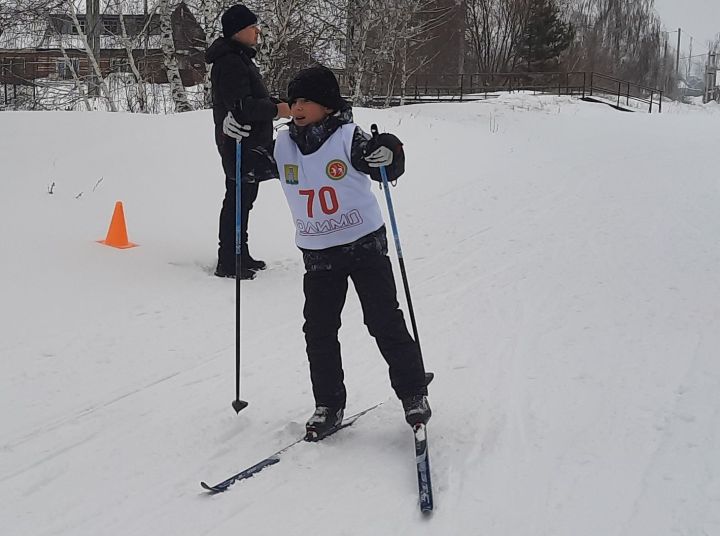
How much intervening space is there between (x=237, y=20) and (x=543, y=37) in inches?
1616

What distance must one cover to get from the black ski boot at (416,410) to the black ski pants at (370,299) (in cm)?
3

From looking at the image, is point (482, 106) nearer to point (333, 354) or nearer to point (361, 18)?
point (361, 18)

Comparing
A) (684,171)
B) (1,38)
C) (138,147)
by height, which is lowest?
(684,171)

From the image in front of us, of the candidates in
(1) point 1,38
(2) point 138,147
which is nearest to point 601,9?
(1) point 1,38

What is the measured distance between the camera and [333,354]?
3666 millimetres

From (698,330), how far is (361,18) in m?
16.8

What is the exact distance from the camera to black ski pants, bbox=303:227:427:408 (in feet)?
11.5

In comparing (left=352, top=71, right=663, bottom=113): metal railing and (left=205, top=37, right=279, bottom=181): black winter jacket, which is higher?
(left=205, top=37, right=279, bottom=181): black winter jacket

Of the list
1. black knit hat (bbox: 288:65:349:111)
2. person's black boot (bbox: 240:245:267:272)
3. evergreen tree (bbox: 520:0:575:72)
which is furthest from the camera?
evergreen tree (bbox: 520:0:575:72)

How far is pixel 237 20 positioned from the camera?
19.1ft

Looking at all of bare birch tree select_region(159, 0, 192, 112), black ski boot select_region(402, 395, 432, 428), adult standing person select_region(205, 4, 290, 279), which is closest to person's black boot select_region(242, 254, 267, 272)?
adult standing person select_region(205, 4, 290, 279)

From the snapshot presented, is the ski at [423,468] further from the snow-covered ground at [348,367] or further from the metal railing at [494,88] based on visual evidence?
the metal railing at [494,88]

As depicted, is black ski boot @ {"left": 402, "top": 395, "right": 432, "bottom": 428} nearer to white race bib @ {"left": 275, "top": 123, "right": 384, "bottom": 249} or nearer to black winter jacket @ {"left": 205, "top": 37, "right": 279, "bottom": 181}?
white race bib @ {"left": 275, "top": 123, "right": 384, "bottom": 249}

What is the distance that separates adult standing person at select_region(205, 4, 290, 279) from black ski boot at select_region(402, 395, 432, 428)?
7.56 ft
